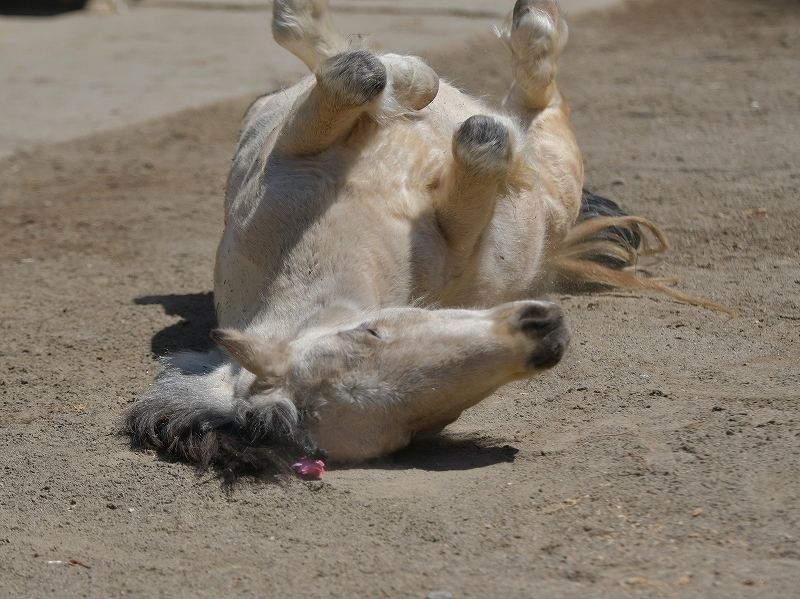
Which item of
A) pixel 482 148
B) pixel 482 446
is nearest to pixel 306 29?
pixel 482 148

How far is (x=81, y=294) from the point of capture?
16.1ft

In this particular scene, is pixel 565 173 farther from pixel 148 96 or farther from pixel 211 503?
pixel 148 96

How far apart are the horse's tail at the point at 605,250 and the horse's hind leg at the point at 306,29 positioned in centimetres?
136

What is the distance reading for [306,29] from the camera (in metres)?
4.56

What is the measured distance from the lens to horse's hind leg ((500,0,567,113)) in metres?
4.54

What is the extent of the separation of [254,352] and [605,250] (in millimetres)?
2248

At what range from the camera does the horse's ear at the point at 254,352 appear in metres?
2.86

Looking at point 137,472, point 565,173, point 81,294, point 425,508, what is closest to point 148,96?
point 81,294

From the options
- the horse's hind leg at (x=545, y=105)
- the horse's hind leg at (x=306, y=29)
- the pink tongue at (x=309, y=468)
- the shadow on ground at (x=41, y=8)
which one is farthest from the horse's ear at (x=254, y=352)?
the shadow on ground at (x=41, y=8)

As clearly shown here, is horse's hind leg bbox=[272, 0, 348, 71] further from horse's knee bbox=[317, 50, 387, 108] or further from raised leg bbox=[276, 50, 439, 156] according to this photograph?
horse's knee bbox=[317, 50, 387, 108]

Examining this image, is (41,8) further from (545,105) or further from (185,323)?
(545,105)

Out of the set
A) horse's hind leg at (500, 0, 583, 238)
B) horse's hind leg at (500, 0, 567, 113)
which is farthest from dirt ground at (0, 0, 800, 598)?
horse's hind leg at (500, 0, 567, 113)

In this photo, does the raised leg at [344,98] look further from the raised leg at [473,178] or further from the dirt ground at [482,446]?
the dirt ground at [482,446]

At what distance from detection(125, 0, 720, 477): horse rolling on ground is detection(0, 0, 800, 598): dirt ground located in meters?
0.16
